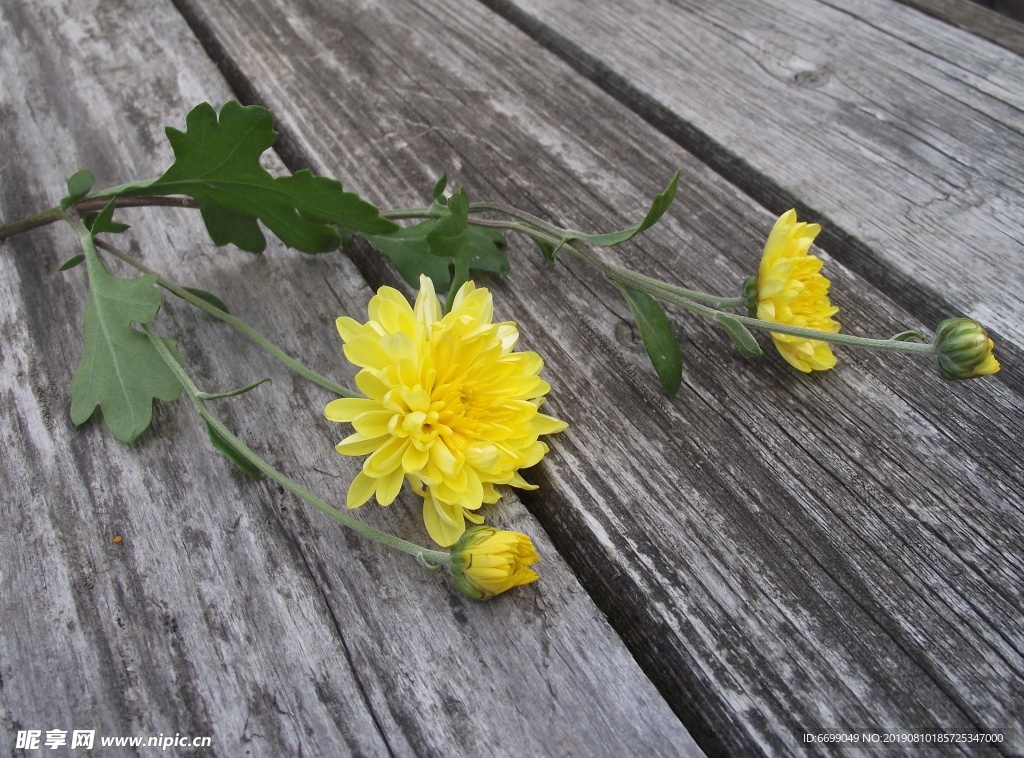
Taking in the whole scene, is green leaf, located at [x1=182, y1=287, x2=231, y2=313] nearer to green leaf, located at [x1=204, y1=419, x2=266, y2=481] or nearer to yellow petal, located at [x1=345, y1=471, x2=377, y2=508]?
green leaf, located at [x1=204, y1=419, x2=266, y2=481]

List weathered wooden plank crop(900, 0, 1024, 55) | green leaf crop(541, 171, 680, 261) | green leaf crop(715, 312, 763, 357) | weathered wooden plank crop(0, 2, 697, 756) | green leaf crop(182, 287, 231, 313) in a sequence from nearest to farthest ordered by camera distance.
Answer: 1. weathered wooden plank crop(0, 2, 697, 756)
2. green leaf crop(541, 171, 680, 261)
3. green leaf crop(715, 312, 763, 357)
4. green leaf crop(182, 287, 231, 313)
5. weathered wooden plank crop(900, 0, 1024, 55)

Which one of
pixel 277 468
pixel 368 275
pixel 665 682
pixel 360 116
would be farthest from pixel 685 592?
pixel 360 116

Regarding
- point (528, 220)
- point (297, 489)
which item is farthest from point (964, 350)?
point (297, 489)

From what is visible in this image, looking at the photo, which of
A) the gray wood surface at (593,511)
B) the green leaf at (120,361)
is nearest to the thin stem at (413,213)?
the gray wood surface at (593,511)

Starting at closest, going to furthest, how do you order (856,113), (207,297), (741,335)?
(741,335) → (207,297) → (856,113)

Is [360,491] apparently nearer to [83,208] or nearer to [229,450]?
[229,450]

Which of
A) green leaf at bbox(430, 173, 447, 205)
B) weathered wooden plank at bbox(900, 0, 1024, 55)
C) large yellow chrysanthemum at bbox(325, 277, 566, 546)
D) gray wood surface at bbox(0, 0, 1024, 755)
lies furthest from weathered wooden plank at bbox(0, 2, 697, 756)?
weathered wooden plank at bbox(900, 0, 1024, 55)

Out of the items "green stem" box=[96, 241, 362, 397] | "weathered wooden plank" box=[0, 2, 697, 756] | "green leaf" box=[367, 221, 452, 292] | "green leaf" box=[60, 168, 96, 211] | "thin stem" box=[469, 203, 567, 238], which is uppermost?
"thin stem" box=[469, 203, 567, 238]

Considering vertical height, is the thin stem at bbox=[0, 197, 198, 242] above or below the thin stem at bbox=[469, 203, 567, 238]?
below
